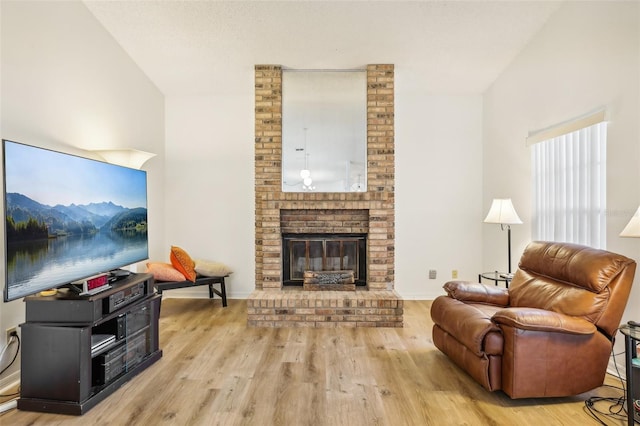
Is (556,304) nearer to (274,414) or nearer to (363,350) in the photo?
(363,350)

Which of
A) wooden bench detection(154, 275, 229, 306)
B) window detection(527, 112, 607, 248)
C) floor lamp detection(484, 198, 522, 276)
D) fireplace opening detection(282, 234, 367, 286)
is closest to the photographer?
window detection(527, 112, 607, 248)

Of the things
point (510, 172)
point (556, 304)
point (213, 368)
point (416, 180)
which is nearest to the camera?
point (556, 304)

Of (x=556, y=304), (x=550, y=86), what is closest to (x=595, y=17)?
(x=550, y=86)

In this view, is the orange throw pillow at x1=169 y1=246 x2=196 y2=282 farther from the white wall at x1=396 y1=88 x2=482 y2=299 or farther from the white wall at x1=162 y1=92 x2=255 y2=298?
the white wall at x1=396 y1=88 x2=482 y2=299

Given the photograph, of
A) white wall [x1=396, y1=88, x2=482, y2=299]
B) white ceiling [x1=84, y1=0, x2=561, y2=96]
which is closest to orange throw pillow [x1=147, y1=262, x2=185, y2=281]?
white ceiling [x1=84, y1=0, x2=561, y2=96]

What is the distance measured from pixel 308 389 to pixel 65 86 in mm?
3035

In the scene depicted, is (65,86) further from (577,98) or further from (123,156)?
(577,98)

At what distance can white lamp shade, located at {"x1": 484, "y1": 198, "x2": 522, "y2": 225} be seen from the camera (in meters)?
3.51

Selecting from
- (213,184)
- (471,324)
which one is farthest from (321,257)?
(471,324)

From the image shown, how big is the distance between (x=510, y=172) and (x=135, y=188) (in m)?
3.81

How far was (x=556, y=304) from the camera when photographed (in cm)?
235

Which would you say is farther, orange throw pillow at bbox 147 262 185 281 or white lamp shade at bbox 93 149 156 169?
orange throw pillow at bbox 147 262 185 281

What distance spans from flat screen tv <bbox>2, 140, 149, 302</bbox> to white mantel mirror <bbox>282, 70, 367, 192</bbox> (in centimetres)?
174

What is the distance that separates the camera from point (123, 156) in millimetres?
3242
